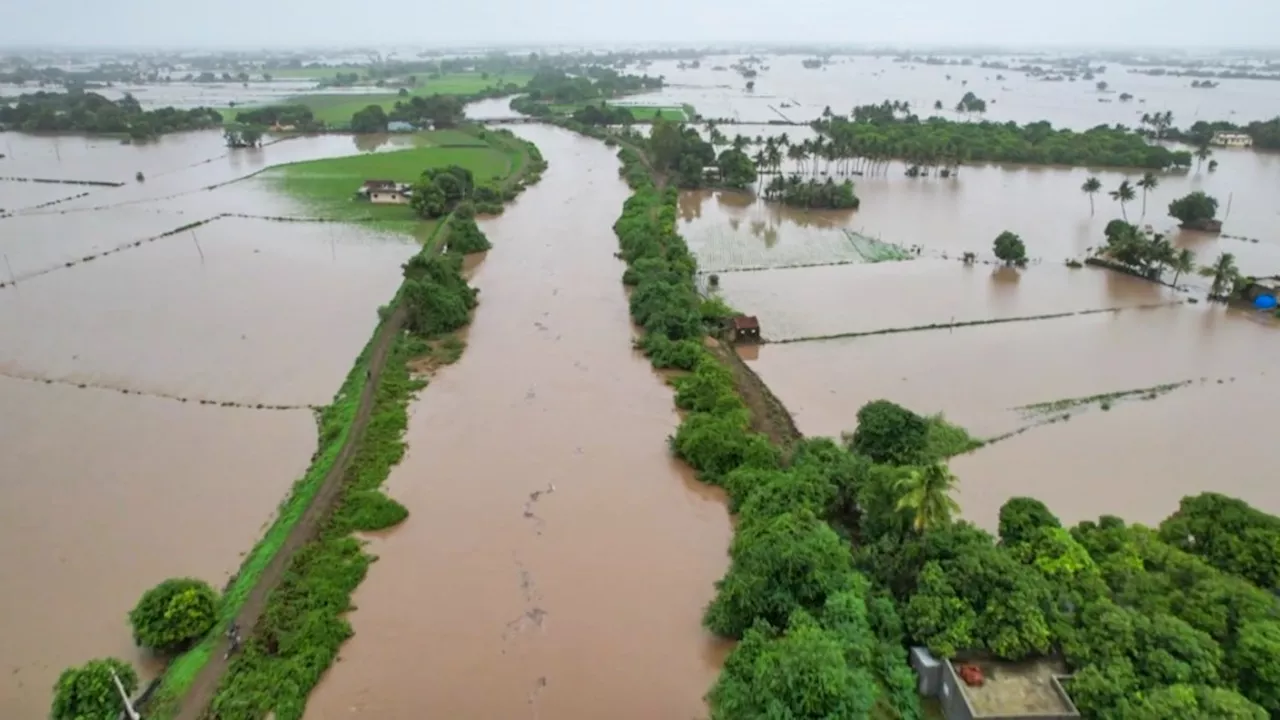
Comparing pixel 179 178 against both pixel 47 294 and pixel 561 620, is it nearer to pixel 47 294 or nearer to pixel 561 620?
pixel 47 294

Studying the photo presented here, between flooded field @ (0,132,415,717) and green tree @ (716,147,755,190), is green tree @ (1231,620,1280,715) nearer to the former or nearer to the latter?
flooded field @ (0,132,415,717)

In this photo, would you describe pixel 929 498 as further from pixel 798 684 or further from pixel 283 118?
pixel 283 118

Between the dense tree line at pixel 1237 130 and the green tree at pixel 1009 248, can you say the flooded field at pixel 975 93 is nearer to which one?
the dense tree line at pixel 1237 130

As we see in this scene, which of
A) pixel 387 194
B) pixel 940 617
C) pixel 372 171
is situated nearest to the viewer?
pixel 940 617

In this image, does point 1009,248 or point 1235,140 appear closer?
point 1009,248

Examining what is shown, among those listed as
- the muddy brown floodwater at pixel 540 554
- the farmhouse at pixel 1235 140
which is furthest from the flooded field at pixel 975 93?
the muddy brown floodwater at pixel 540 554

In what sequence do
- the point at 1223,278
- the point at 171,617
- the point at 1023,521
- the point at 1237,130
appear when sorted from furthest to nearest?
the point at 1237,130 < the point at 1223,278 < the point at 1023,521 < the point at 171,617

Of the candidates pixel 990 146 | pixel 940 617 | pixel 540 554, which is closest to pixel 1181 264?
pixel 940 617
